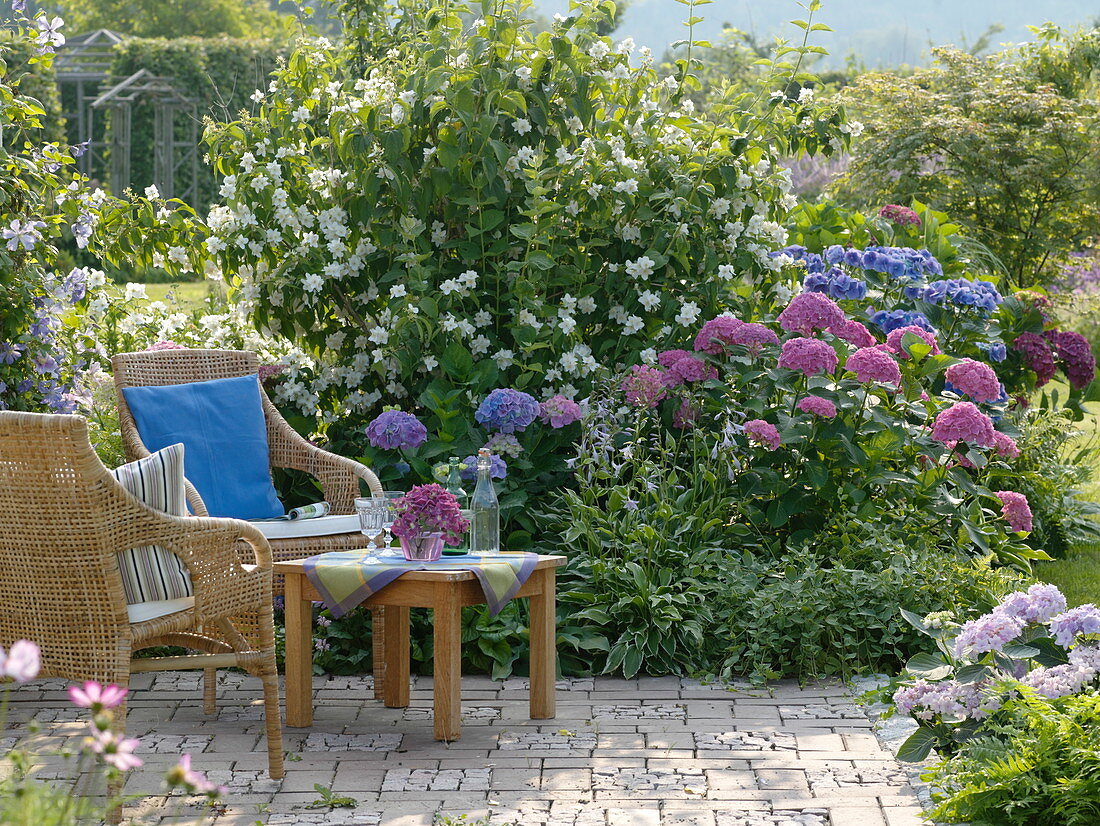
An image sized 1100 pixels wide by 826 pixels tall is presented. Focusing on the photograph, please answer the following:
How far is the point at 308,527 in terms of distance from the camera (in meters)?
3.98

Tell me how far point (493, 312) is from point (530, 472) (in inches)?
25.9

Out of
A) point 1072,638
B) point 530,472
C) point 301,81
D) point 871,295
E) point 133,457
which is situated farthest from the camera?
point 871,295

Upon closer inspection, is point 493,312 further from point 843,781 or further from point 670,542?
point 843,781

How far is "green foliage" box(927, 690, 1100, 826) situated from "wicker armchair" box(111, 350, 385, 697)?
71.1 inches

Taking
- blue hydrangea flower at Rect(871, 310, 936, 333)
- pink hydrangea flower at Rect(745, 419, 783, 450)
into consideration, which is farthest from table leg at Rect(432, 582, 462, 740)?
blue hydrangea flower at Rect(871, 310, 936, 333)

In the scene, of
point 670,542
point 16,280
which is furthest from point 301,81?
point 670,542

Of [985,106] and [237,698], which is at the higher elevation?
[985,106]

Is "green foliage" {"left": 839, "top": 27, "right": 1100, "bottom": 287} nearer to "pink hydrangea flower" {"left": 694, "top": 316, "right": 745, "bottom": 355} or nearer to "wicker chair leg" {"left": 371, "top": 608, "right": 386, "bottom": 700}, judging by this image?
"pink hydrangea flower" {"left": 694, "top": 316, "right": 745, "bottom": 355}

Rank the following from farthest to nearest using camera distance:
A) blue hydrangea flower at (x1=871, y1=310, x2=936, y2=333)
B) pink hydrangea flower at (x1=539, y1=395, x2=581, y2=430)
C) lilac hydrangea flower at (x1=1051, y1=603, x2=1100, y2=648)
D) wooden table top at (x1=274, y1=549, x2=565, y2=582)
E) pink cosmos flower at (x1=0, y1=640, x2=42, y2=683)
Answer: blue hydrangea flower at (x1=871, y1=310, x2=936, y2=333), pink hydrangea flower at (x1=539, y1=395, x2=581, y2=430), wooden table top at (x1=274, y1=549, x2=565, y2=582), lilac hydrangea flower at (x1=1051, y1=603, x2=1100, y2=648), pink cosmos flower at (x1=0, y1=640, x2=42, y2=683)

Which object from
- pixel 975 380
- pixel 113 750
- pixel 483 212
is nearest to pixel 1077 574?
pixel 975 380

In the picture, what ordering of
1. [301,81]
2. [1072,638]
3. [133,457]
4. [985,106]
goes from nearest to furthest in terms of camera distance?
[1072,638], [133,457], [301,81], [985,106]

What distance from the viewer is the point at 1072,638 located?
291cm

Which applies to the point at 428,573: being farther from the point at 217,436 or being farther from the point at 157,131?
the point at 157,131

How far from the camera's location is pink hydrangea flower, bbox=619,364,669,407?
4.65 m
